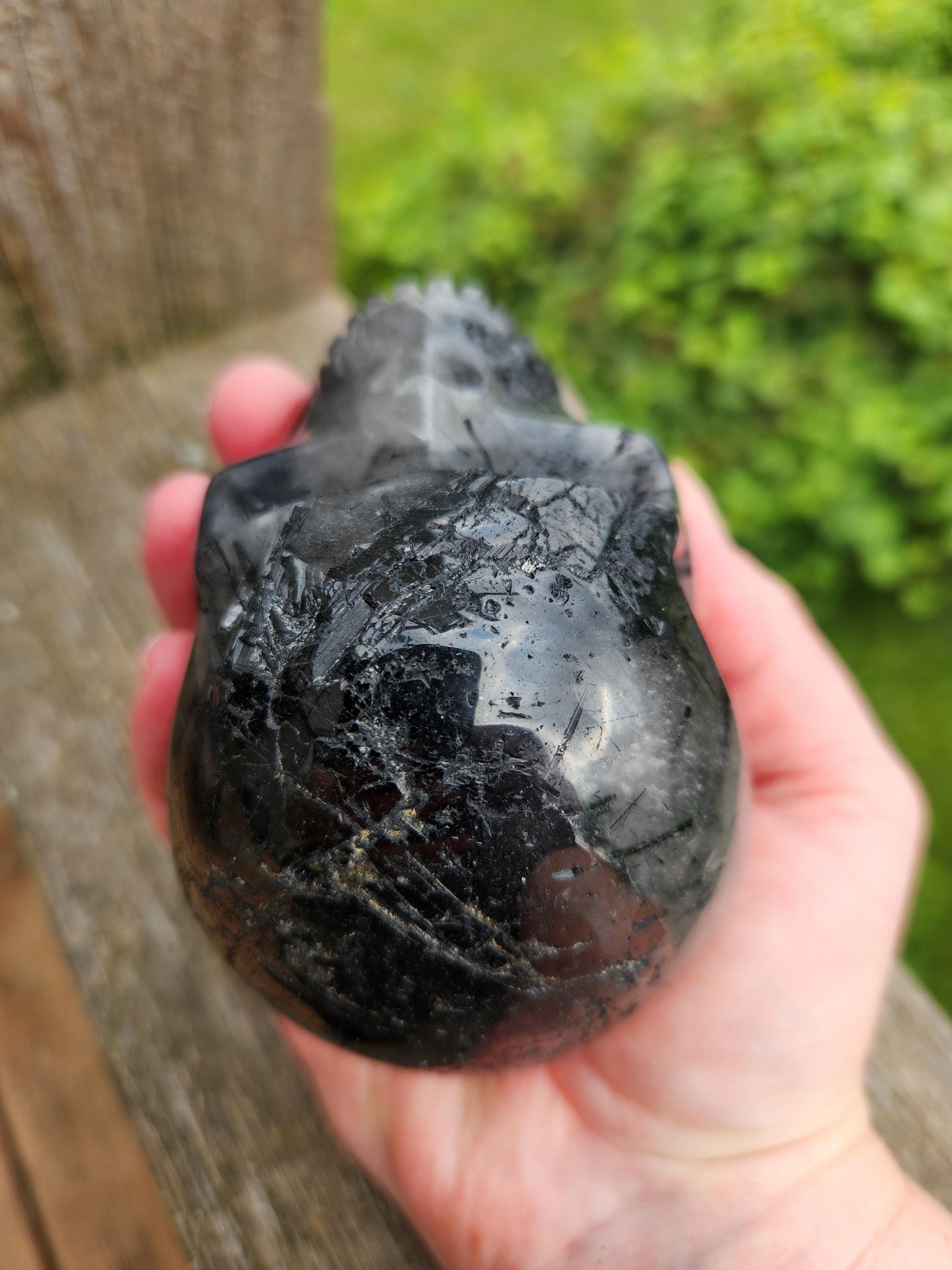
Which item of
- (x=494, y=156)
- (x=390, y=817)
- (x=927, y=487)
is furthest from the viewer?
(x=494, y=156)

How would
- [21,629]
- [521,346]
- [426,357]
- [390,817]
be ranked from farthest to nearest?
1. [21,629]
2. [521,346]
3. [426,357]
4. [390,817]

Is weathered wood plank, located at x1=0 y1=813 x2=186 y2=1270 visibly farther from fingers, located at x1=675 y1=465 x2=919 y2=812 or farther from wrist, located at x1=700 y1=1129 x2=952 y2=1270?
fingers, located at x1=675 y1=465 x2=919 y2=812

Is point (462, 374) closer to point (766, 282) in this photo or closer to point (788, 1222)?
point (788, 1222)

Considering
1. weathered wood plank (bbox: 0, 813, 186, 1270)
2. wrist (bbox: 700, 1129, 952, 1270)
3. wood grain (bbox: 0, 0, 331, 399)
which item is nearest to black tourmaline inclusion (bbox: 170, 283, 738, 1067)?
wrist (bbox: 700, 1129, 952, 1270)

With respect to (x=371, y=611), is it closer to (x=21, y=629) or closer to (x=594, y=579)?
(x=594, y=579)

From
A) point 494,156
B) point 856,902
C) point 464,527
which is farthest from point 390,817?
point 494,156

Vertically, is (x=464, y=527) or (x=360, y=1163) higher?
(x=464, y=527)
